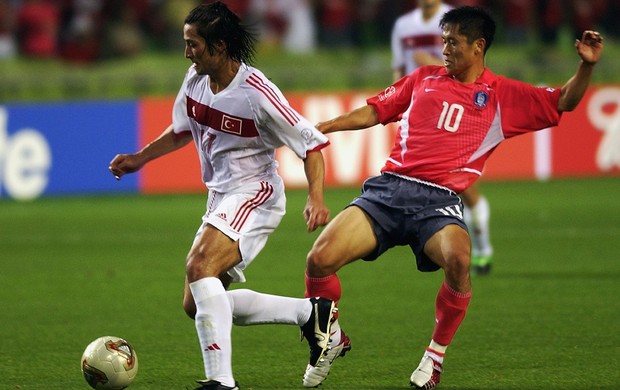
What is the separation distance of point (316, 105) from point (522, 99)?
10.9 metres

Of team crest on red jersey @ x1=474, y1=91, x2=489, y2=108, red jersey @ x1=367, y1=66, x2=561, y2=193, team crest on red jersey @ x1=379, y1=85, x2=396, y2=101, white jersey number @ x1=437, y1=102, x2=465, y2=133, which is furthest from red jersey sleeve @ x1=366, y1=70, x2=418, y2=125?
team crest on red jersey @ x1=474, y1=91, x2=489, y2=108

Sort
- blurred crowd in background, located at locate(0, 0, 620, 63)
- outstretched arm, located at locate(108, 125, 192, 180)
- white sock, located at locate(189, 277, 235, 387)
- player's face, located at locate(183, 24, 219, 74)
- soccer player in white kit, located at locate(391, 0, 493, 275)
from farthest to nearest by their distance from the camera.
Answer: blurred crowd in background, located at locate(0, 0, 620, 63)
soccer player in white kit, located at locate(391, 0, 493, 275)
outstretched arm, located at locate(108, 125, 192, 180)
player's face, located at locate(183, 24, 219, 74)
white sock, located at locate(189, 277, 235, 387)

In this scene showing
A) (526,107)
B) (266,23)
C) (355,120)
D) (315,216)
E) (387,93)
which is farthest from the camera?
(266,23)

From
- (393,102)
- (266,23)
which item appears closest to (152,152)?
(393,102)

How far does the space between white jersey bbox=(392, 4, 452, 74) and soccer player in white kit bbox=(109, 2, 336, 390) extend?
4870 mm

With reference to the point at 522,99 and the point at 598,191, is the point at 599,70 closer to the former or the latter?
the point at 598,191

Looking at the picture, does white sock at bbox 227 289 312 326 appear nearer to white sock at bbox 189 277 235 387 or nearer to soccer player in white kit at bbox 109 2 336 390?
soccer player in white kit at bbox 109 2 336 390

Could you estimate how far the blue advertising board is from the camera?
16500 millimetres

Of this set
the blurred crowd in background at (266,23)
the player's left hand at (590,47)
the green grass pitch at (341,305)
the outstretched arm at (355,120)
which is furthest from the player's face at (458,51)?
the blurred crowd in background at (266,23)

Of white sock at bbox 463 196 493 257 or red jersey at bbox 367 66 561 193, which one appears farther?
white sock at bbox 463 196 493 257

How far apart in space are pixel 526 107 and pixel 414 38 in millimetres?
4632

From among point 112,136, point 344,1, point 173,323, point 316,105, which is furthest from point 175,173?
point 173,323

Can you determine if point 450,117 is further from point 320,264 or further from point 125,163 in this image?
point 125,163

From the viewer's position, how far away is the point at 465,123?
6000 millimetres
